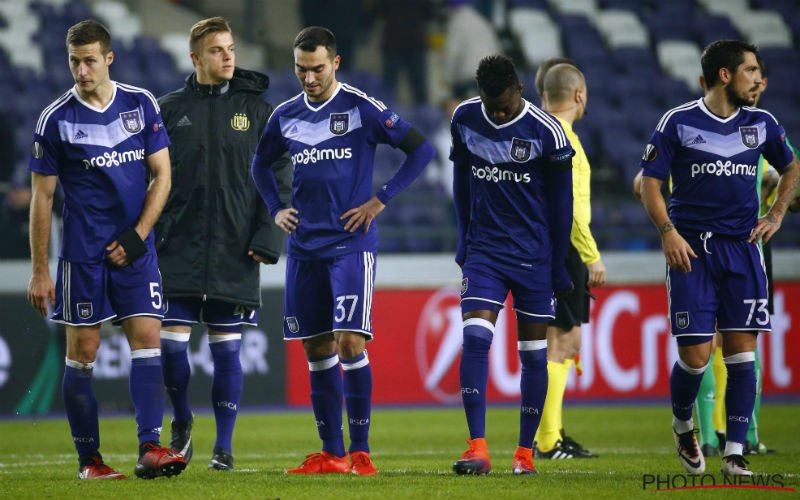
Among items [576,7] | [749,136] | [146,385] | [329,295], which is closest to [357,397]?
[329,295]

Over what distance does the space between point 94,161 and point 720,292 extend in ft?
10.4

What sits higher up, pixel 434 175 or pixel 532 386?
pixel 434 175

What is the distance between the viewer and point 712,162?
6227mm

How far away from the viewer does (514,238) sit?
6.33 m

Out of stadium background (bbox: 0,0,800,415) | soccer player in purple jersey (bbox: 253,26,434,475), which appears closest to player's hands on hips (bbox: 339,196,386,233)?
soccer player in purple jersey (bbox: 253,26,434,475)

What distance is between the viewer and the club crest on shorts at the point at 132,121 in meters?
6.29

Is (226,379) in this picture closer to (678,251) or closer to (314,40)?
(314,40)

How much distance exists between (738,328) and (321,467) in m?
2.25

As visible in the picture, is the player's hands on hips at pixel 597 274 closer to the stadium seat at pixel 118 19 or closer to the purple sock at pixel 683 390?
the purple sock at pixel 683 390

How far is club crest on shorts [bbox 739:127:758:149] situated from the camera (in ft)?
20.4

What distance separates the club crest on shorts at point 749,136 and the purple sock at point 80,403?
3456mm

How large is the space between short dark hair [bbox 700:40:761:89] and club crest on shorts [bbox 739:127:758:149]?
11.0 inches

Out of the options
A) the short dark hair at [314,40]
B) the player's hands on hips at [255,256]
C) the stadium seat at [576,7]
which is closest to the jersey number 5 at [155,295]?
the player's hands on hips at [255,256]

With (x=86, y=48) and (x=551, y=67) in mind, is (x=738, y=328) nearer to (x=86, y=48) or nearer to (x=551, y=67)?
(x=551, y=67)
